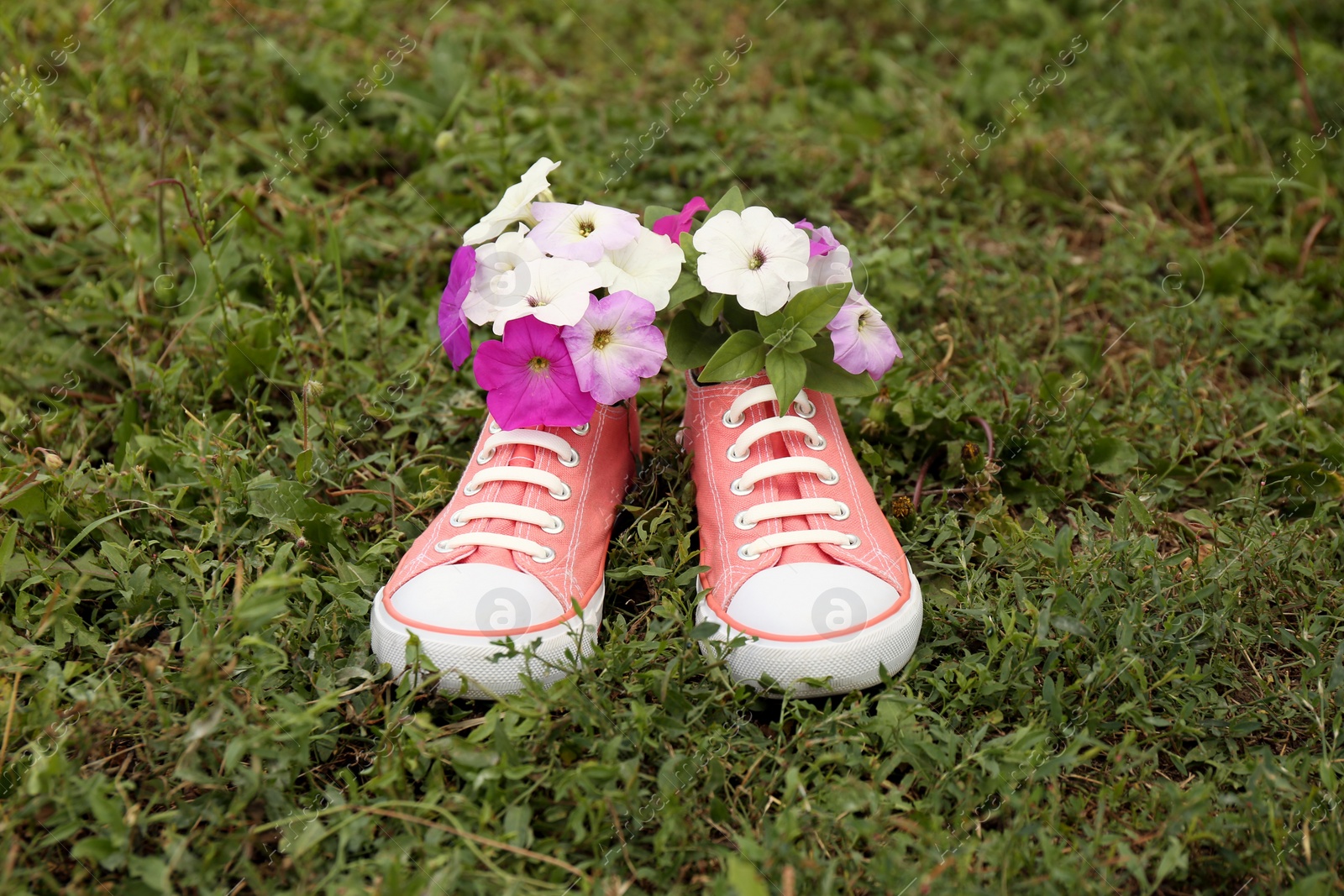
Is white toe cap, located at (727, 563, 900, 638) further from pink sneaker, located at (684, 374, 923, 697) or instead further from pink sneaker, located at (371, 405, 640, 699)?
pink sneaker, located at (371, 405, 640, 699)

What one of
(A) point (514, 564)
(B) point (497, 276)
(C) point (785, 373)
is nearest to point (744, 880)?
(A) point (514, 564)

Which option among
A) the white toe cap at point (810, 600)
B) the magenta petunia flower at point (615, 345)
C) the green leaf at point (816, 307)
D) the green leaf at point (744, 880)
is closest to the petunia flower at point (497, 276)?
the magenta petunia flower at point (615, 345)

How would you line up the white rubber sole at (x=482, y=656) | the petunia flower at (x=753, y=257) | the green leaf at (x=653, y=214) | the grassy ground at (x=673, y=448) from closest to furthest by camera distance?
the grassy ground at (x=673, y=448) → the white rubber sole at (x=482, y=656) → the petunia flower at (x=753, y=257) → the green leaf at (x=653, y=214)

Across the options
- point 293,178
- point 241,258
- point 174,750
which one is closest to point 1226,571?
point 174,750

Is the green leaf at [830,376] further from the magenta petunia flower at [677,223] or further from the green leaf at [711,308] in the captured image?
the magenta petunia flower at [677,223]

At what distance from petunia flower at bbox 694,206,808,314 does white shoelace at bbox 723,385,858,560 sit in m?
0.16

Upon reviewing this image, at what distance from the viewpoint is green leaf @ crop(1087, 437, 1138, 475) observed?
6.68 feet

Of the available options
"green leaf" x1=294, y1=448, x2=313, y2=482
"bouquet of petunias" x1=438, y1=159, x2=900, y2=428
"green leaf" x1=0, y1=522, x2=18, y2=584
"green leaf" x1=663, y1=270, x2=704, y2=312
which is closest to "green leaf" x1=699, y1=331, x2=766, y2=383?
"bouquet of petunias" x1=438, y1=159, x2=900, y2=428

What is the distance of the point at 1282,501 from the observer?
202 cm

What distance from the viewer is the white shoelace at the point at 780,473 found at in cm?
161

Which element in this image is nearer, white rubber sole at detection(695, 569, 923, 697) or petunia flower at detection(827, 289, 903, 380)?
white rubber sole at detection(695, 569, 923, 697)

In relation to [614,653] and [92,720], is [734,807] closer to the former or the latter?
[614,653]

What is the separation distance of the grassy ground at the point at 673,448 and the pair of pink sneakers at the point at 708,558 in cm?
7

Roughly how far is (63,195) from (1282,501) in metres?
2.91
